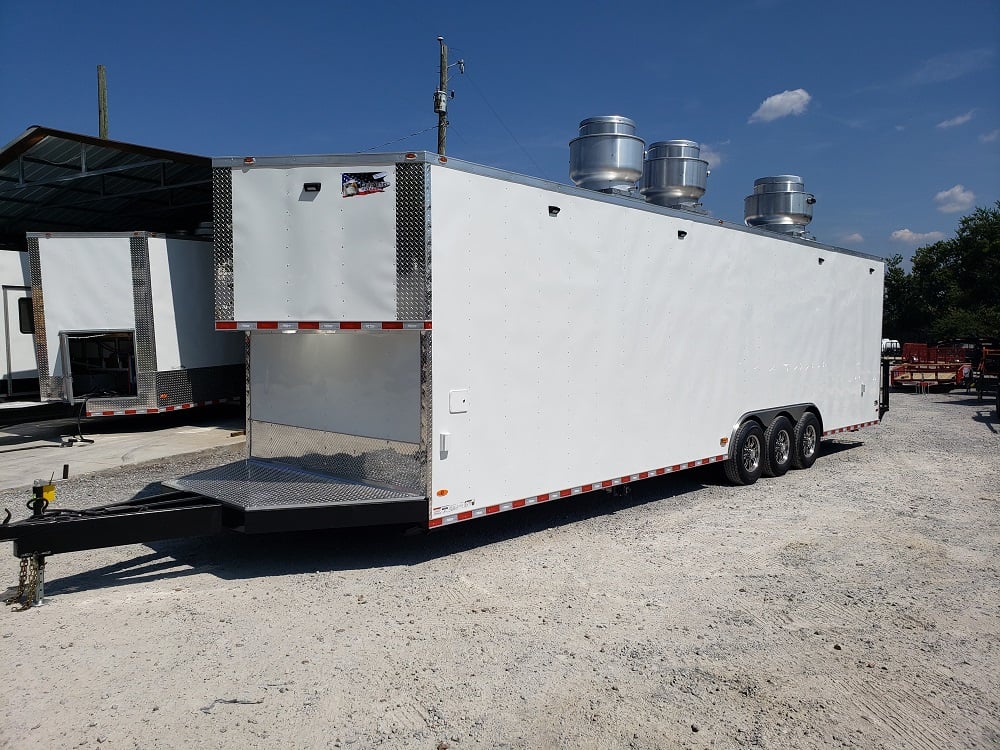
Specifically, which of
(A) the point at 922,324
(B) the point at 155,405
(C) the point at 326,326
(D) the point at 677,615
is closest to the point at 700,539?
(D) the point at 677,615

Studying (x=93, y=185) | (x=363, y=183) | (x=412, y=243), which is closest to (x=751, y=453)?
(x=412, y=243)

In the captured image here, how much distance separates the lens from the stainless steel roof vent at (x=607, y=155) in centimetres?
752

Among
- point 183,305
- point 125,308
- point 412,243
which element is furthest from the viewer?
point 183,305

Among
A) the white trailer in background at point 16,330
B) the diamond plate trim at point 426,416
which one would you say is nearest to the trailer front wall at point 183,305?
the white trailer in background at point 16,330

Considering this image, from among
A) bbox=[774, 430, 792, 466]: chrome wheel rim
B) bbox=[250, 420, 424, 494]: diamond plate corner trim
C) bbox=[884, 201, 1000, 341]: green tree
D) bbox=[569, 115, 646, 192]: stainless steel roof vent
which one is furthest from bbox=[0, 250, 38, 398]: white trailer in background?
bbox=[884, 201, 1000, 341]: green tree

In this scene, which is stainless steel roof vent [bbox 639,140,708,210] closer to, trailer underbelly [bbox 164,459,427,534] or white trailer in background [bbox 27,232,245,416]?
trailer underbelly [bbox 164,459,427,534]

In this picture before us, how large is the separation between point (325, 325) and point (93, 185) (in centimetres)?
1458

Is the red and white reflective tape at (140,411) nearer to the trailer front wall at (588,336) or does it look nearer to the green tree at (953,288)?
the trailer front wall at (588,336)

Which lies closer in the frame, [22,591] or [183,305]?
[22,591]

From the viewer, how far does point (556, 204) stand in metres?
6.05

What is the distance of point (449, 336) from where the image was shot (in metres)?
5.36

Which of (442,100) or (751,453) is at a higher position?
(442,100)

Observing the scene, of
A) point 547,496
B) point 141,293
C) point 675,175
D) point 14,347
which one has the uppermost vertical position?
point 675,175

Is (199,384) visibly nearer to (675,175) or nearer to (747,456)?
(675,175)
